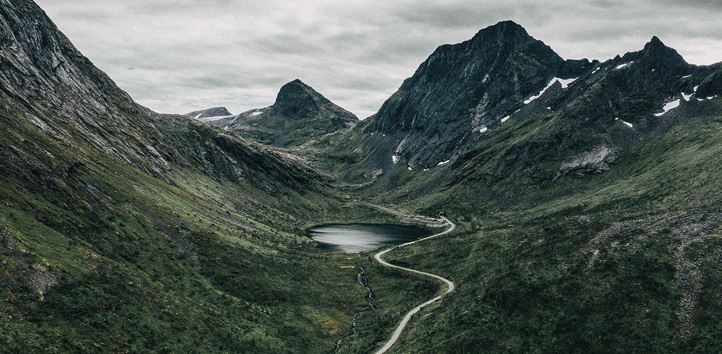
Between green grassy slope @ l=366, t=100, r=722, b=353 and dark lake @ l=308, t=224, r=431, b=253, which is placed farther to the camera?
dark lake @ l=308, t=224, r=431, b=253

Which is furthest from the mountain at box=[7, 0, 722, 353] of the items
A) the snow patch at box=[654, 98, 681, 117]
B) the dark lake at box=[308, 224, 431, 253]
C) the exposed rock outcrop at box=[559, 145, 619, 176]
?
the snow patch at box=[654, 98, 681, 117]

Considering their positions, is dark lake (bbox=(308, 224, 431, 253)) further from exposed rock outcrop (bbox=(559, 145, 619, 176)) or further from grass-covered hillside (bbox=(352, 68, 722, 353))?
exposed rock outcrop (bbox=(559, 145, 619, 176))

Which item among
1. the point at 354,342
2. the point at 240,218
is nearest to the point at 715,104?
the point at 354,342

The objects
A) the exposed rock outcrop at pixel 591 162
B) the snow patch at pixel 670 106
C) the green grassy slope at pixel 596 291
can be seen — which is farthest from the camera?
the snow patch at pixel 670 106

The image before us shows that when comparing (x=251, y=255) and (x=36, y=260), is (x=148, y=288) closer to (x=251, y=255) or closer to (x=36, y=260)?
(x=36, y=260)

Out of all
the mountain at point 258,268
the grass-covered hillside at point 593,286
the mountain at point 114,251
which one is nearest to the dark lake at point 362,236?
the mountain at point 114,251

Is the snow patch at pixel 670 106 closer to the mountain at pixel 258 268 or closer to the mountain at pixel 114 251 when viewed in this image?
the mountain at pixel 258 268

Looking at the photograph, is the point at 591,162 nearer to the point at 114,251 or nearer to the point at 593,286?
the point at 593,286

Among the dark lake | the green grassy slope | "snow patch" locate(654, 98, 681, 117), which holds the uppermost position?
"snow patch" locate(654, 98, 681, 117)

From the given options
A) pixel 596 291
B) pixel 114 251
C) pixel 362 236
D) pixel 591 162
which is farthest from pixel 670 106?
pixel 114 251
